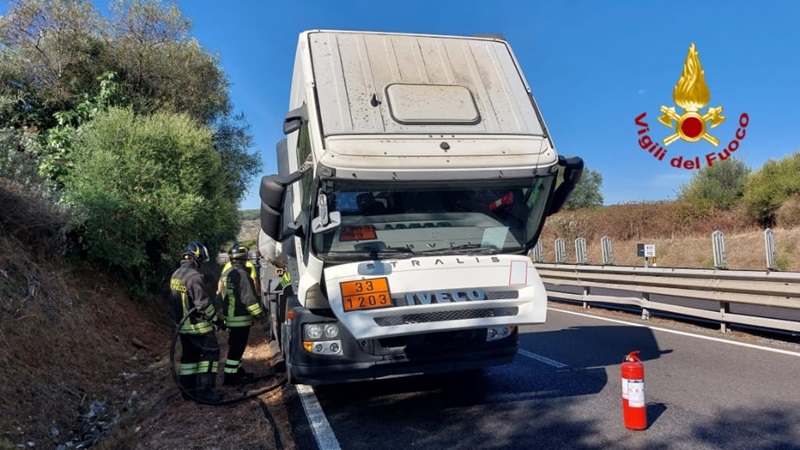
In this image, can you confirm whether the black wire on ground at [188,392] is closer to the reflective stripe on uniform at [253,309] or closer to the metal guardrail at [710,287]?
the reflective stripe on uniform at [253,309]

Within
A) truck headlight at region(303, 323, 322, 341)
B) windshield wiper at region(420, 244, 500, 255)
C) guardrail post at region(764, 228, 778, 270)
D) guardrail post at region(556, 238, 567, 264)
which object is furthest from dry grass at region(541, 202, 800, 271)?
truck headlight at region(303, 323, 322, 341)

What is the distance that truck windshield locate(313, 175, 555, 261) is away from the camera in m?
5.01

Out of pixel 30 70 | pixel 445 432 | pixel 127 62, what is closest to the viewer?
pixel 445 432

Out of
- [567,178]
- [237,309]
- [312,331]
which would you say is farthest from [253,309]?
[567,178]

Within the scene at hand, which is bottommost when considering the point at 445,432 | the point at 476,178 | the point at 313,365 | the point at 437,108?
the point at 445,432

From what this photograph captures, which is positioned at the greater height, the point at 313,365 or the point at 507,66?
the point at 507,66

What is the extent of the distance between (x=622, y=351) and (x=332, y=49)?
207 inches

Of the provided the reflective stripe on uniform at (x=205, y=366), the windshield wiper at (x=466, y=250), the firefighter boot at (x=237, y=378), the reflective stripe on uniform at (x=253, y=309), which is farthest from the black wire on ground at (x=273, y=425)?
the windshield wiper at (x=466, y=250)

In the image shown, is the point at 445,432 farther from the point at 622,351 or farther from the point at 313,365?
the point at 622,351

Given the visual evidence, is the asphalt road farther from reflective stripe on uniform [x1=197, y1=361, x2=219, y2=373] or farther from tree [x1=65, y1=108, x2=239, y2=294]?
tree [x1=65, y1=108, x2=239, y2=294]

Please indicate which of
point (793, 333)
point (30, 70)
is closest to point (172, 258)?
point (30, 70)

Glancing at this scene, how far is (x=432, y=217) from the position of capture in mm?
5258

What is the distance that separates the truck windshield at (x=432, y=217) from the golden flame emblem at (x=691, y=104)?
519cm

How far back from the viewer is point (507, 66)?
6.34 meters
